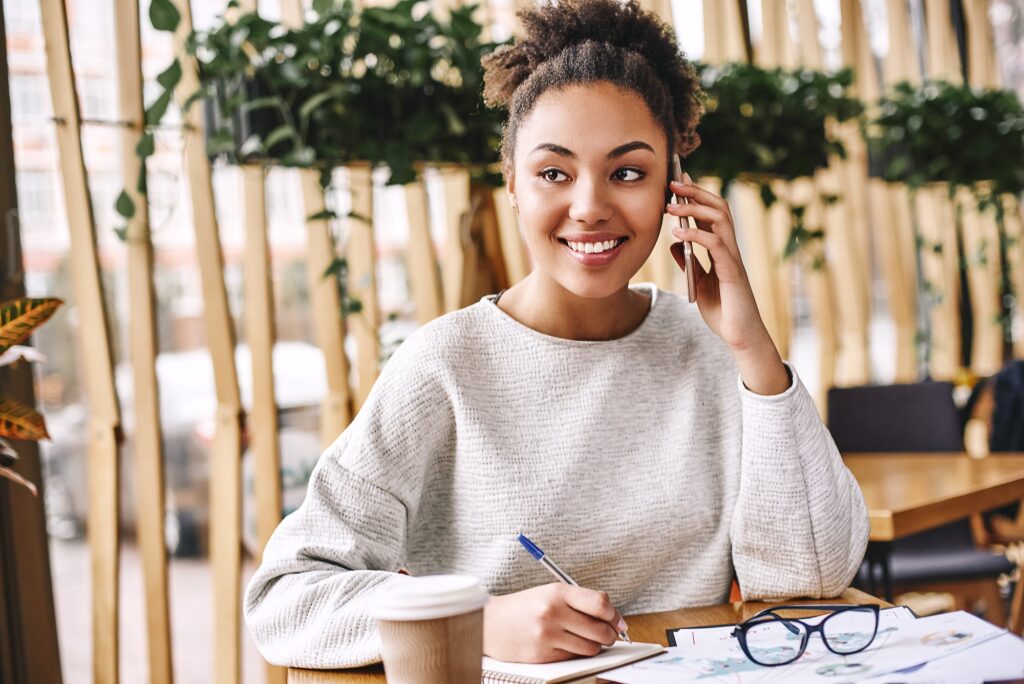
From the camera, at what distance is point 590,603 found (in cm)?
96

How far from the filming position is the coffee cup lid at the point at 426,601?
2.56ft

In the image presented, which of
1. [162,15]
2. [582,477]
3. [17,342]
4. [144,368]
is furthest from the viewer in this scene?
[144,368]

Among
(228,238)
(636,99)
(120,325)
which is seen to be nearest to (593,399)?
(636,99)

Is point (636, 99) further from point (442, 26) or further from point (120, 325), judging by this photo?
point (120, 325)

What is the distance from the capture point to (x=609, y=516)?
3.97ft

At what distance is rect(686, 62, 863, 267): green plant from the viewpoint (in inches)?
118

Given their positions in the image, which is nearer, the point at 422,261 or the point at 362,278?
the point at 362,278

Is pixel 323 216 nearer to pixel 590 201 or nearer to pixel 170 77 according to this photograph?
pixel 170 77

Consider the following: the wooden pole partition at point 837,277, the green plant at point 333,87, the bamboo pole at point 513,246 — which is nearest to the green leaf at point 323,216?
the green plant at point 333,87

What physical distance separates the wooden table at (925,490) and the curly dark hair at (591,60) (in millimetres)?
1108

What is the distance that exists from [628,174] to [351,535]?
0.52 meters

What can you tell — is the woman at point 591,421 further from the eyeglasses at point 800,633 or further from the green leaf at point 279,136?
the green leaf at point 279,136

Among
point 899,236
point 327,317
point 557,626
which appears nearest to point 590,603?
point 557,626

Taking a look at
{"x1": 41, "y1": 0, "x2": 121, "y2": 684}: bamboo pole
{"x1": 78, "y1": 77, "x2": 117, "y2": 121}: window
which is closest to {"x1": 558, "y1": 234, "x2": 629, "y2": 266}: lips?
{"x1": 41, "y1": 0, "x2": 121, "y2": 684}: bamboo pole
